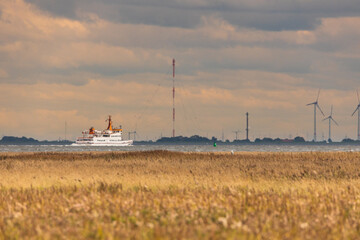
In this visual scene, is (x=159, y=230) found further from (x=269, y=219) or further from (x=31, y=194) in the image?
(x=31, y=194)

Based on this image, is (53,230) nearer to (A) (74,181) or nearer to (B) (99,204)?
(B) (99,204)

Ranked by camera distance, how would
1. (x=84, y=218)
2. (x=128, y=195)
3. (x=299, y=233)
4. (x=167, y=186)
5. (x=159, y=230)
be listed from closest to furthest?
(x=159, y=230)
(x=299, y=233)
(x=84, y=218)
(x=128, y=195)
(x=167, y=186)

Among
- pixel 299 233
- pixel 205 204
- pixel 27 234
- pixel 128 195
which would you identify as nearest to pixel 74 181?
pixel 128 195

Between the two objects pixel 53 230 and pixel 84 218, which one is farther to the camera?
pixel 84 218

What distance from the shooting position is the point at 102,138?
7318 inches

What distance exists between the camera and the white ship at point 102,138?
185875 millimetres

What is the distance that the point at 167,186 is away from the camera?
19719 millimetres

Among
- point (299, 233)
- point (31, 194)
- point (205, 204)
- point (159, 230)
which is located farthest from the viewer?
point (31, 194)

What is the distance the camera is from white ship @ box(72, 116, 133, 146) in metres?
186

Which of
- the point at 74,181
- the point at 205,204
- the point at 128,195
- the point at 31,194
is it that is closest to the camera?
the point at 205,204

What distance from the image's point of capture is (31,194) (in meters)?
16.6

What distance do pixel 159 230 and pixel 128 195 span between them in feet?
21.7

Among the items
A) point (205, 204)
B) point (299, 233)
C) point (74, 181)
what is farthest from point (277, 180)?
point (299, 233)

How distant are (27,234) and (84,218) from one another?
173 centimetres
